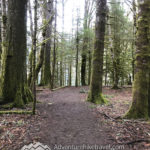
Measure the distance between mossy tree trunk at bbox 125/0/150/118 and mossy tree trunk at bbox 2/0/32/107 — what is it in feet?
16.7

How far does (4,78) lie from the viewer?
5820 mm

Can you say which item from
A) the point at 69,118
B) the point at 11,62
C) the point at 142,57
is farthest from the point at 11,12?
the point at 142,57

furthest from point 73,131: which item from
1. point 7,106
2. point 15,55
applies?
point 15,55

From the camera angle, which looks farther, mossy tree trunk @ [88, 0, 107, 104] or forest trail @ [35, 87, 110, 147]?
mossy tree trunk @ [88, 0, 107, 104]

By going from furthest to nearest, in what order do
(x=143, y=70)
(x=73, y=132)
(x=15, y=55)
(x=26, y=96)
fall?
(x=26, y=96) → (x=15, y=55) → (x=143, y=70) → (x=73, y=132)

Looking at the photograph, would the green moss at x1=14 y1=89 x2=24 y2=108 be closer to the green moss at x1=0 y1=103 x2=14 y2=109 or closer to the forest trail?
the green moss at x1=0 y1=103 x2=14 y2=109

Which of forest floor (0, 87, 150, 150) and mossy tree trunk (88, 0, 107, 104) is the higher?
mossy tree trunk (88, 0, 107, 104)

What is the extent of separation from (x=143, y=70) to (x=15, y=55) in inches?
232

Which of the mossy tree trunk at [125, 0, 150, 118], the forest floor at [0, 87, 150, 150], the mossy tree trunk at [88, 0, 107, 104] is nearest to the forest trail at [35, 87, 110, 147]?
the forest floor at [0, 87, 150, 150]

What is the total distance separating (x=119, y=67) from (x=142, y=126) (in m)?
11.7

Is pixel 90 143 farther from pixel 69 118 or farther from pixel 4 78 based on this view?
pixel 4 78

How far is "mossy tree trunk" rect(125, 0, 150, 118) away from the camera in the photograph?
4372mm

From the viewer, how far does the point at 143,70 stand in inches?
173

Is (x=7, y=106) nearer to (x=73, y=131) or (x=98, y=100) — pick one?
(x=73, y=131)
